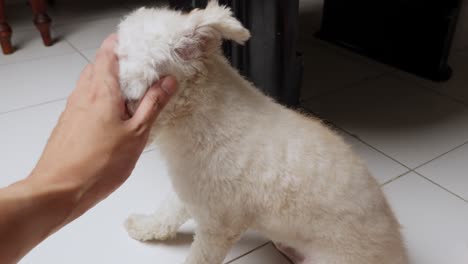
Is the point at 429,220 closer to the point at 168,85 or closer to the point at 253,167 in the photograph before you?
the point at 253,167

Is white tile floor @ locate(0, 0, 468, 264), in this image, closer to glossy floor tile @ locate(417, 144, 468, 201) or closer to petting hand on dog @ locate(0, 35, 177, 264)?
glossy floor tile @ locate(417, 144, 468, 201)

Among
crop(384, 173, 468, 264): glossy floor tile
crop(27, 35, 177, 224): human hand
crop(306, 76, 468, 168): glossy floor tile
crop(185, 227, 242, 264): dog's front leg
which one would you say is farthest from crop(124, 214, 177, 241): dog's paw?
crop(306, 76, 468, 168): glossy floor tile

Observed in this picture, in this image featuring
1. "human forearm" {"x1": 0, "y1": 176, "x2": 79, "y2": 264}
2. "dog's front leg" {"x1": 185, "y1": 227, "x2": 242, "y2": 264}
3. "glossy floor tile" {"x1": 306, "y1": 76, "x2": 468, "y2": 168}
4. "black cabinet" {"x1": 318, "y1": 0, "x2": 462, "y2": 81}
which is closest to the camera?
"human forearm" {"x1": 0, "y1": 176, "x2": 79, "y2": 264}

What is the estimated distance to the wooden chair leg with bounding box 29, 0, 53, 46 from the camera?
1835 millimetres

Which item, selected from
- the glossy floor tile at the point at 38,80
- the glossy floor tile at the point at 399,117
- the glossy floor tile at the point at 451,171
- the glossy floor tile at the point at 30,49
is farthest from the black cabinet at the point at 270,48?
the glossy floor tile at the point at 30,49

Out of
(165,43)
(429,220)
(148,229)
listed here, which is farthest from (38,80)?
(429,220)

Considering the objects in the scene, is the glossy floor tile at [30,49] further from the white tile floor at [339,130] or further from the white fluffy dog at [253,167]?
the white fluffy dog at [253,167]

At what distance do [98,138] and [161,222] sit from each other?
1.37 ft

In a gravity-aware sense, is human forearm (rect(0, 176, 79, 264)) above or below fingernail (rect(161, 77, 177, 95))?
below

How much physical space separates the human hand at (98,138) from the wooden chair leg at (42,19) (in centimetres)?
133

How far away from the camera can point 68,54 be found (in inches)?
72.9

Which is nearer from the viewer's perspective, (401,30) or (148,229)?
(148,229)

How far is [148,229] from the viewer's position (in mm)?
1013

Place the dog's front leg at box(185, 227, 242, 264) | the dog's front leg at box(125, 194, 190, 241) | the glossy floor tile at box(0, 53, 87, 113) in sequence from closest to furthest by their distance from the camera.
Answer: the dog's front leg at box(185, 227, 242, 264), the dog's front leg at box(125, 194, 190, 241), the glossy floor tile at box(0, 53, 87, 113)
